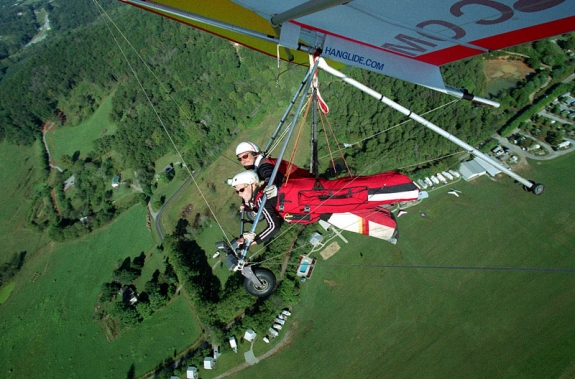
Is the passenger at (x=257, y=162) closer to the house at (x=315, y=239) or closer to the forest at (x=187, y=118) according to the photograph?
the forest at (x=187, y=118)

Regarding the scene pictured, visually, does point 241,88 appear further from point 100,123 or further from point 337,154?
point 100,123

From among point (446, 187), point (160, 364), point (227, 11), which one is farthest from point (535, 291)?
point (160, 364)

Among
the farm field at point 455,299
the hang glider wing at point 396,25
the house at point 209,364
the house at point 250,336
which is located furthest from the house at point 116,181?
the hang glider wing at point 396,25

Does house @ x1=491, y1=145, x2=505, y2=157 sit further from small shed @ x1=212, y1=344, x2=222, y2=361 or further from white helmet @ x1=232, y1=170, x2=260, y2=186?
small shed @ x1=212, y1=344, x2=222, y2=361

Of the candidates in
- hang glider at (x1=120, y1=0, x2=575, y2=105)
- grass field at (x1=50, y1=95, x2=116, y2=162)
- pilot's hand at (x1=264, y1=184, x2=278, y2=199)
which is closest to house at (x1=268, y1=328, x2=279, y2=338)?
pilot's hand at (x1=264, y1=184, x2=278, y2=199)

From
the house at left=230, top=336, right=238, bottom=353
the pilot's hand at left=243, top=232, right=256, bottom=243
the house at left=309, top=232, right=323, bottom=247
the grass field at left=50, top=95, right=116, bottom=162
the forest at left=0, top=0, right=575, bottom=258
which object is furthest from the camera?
the grass field at left=50, top=95, right=116, bottom=162

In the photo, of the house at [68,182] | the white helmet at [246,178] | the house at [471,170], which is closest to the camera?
the white helmet at [246,178]
